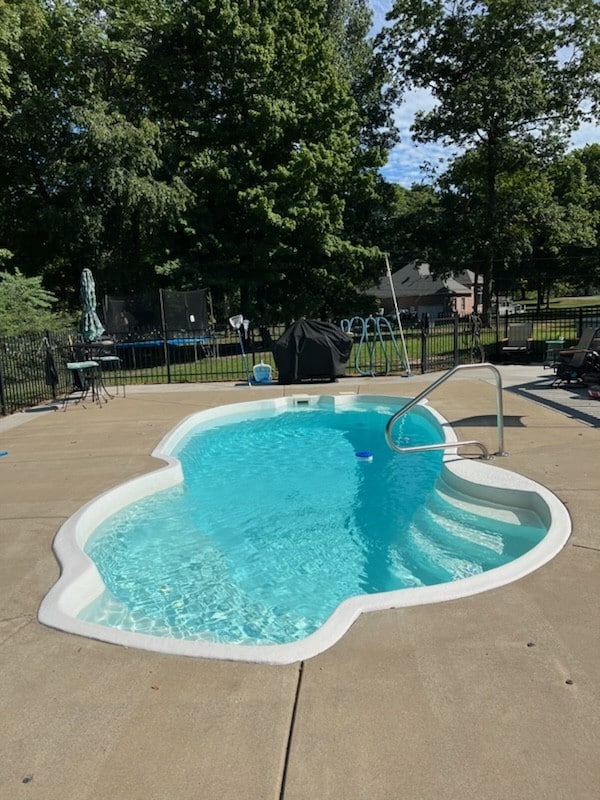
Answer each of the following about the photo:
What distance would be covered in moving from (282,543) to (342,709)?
3476 mm

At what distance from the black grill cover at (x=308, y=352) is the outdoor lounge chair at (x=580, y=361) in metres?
5.24

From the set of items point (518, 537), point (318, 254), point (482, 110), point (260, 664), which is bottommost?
point (518, 537)

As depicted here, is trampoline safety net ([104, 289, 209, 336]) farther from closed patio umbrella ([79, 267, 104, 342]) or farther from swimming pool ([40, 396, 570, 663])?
swimming pool ([40, 396, 570, 663])

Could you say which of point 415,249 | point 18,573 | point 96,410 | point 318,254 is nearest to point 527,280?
point 415,249

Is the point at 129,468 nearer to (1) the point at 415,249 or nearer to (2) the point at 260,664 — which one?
(2) the point at 260,664

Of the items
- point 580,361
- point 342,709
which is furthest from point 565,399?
point 342,709

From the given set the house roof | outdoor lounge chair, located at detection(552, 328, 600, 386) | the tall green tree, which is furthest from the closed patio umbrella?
the house roof

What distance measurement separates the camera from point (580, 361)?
39.1ft

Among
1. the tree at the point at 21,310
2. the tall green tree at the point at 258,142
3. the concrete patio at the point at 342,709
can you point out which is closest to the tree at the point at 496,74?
the tall green tree at the point at 258,142

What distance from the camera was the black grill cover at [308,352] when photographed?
14516mm

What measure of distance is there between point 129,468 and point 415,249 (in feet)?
86.7

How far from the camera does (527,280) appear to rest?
5044 centimetres

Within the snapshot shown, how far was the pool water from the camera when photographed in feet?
14.8

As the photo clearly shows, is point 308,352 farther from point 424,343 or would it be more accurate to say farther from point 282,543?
point 282,543
